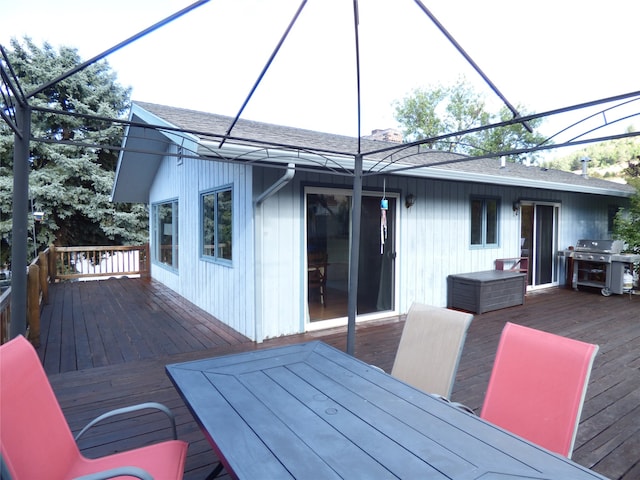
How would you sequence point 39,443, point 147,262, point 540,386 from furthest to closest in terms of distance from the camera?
point 147,262, point 540,386, point 39,443

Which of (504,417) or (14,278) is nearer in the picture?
(504,417)

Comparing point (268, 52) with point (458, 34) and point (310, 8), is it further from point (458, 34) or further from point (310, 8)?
point (458, 34)

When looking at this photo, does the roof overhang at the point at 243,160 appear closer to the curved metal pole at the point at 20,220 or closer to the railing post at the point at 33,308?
the curved metal pole at the point at 20,220

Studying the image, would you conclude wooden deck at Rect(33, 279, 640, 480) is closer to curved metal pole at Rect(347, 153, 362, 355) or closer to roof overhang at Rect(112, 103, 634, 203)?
curved metal pole at Rect(347, 153, 362, 355)

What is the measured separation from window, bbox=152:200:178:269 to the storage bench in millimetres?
5299

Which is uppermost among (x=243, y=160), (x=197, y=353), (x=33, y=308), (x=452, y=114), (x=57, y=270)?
(x=452, y=114)

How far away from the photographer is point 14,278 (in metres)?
2.01

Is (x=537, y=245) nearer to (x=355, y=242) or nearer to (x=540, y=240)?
(x=540, y=240)

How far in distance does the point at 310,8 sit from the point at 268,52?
1.26ft

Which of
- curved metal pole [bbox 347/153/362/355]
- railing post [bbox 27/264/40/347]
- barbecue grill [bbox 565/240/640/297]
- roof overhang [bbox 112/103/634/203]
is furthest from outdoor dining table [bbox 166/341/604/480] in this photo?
barbecue grill [bbox 565/240/640/297]

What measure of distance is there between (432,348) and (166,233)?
296 inches

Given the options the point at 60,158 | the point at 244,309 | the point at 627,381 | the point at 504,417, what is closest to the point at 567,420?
the point at 504,417

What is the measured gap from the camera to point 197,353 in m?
3.98

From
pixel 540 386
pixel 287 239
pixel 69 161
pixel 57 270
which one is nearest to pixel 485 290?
pixel 287 239
